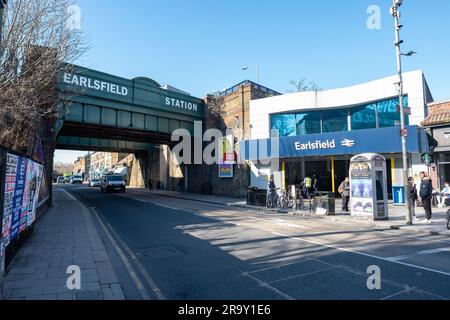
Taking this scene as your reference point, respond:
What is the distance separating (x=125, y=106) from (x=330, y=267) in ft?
77.6

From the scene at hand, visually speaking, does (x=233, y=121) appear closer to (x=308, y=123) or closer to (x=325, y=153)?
(x=308, y=123)

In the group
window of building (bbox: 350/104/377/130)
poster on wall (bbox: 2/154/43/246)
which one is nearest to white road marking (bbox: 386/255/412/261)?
poster on wall (bbox: 2/154/43/246)

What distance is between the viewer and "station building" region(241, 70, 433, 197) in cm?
1941

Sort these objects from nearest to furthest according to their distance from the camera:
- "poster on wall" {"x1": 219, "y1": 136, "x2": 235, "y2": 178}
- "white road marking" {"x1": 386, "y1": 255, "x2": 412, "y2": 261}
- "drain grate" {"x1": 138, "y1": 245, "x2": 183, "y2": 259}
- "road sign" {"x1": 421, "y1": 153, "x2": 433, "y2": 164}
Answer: "white road marking" {"x1": 386, "y1": 255, "x2": 412, "y2": 261} < "drain grate" {"x1": 138, "y1": 245, "x2": 183, "y2": 259} < "road sign" {"x1": 421, "y1": 153, "x2": 433, "y2": 164} < "poster on wall" {"x1": 219, "y1": 136, "x2": 235, "y2": 178}

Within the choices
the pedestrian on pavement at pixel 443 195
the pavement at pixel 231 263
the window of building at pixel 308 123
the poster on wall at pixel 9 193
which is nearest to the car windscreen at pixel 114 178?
the window of building at pixel 308 123

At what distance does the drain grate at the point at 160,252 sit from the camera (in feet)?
25.6

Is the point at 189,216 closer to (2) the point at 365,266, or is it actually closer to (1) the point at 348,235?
(1) the point at 348,235

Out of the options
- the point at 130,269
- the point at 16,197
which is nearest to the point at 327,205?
the point at 130,269

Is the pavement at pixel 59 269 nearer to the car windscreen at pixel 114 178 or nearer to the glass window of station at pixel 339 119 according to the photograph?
the glass window of station at pixel 339 119

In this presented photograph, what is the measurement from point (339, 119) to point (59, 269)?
22281 mm

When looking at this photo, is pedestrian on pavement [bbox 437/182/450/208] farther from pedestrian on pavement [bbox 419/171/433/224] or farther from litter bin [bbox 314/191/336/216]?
litter bin [bbox 314/191/336/216]

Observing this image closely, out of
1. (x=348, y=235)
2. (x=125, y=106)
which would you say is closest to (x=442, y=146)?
(x=348, y=235)

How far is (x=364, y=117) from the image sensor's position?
75.6 ft

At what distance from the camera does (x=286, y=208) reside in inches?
750
